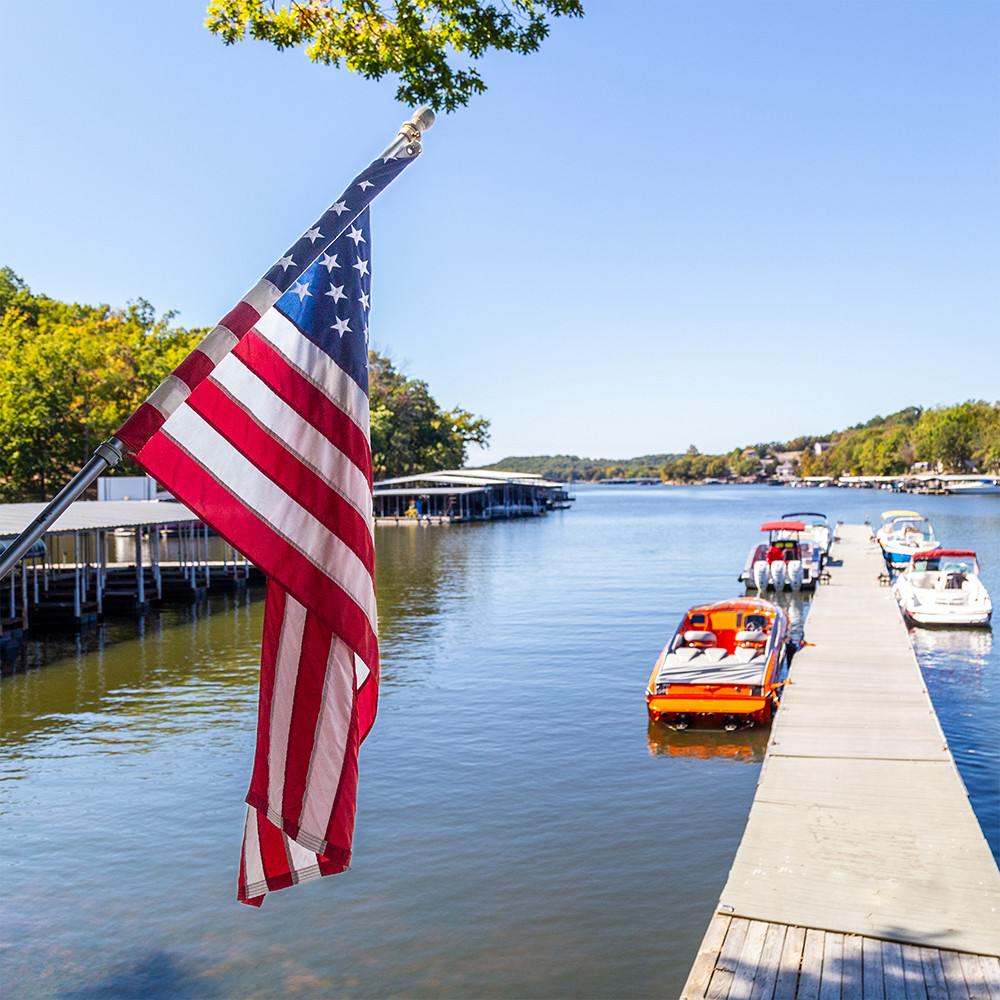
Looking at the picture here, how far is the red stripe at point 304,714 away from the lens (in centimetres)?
423

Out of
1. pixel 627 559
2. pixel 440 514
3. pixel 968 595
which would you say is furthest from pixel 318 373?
pixel 440 514

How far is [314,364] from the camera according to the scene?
14.0 feet

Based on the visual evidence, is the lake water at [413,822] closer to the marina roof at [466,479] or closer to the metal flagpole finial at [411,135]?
the metal flagpole finial at [411,135]

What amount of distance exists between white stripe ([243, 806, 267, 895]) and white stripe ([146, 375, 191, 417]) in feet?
6.65

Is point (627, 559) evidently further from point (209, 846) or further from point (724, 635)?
point (209, 846)

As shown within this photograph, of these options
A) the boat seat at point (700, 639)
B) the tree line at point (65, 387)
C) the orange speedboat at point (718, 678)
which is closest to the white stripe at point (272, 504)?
the orange speedboat at point (718, 678)

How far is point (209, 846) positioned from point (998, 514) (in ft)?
307

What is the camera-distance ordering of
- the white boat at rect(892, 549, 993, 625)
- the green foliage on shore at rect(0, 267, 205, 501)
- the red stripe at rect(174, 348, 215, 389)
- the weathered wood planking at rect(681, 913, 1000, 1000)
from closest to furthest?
the red stripe at rect(174, 348, 215, 389) < the weathered wood planking at rect(681, 913, 1000, 1000) < the white boat at rect(892, 549, 993, 625) < the green foliage on shore at rect(0, 267, 205, 501)

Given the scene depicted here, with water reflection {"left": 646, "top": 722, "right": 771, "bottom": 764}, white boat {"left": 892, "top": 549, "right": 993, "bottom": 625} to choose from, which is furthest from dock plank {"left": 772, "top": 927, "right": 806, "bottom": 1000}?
white boat {"left": 892, "top": 549, "right": 993, "bottom": 625}

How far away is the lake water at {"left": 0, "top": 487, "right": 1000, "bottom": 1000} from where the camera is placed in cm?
841

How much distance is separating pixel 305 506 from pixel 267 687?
92 cm

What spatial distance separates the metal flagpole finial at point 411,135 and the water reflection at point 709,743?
39.0ft

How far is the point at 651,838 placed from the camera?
1112 cm

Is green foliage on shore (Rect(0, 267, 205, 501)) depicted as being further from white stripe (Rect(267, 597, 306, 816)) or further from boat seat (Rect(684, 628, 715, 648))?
white stripe (Rect(267, 597, 306, 816))
